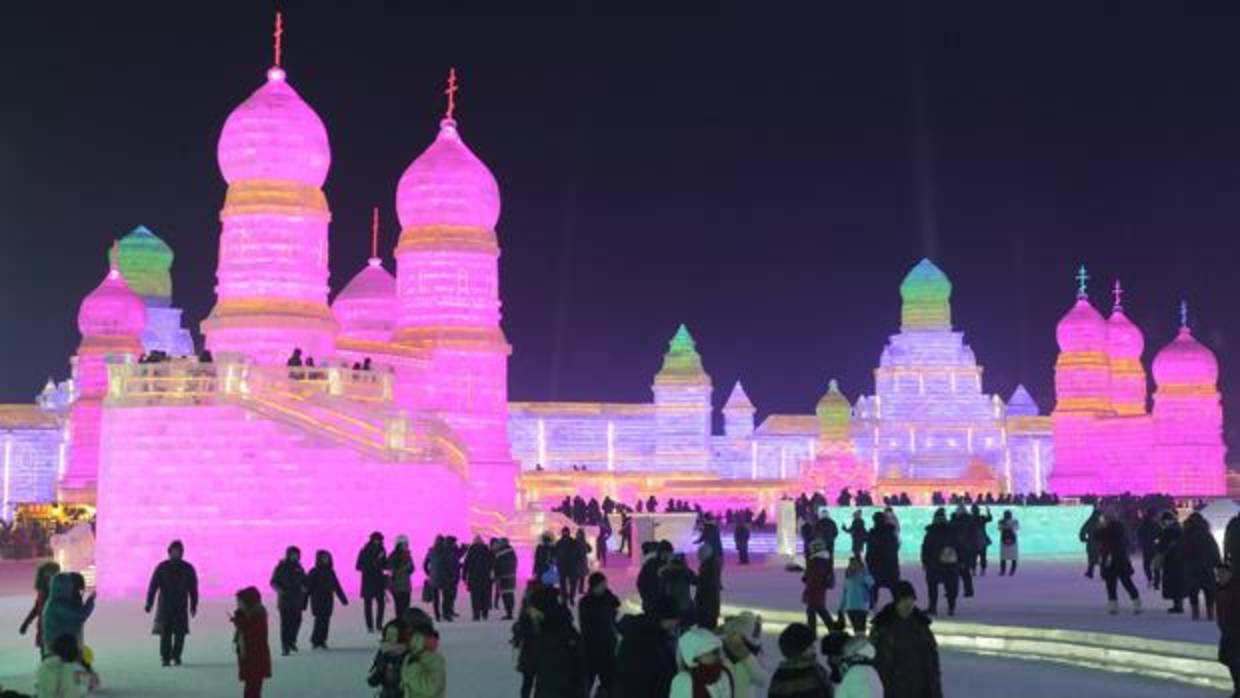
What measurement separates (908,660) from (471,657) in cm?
888

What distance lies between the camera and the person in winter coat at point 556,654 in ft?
36.1

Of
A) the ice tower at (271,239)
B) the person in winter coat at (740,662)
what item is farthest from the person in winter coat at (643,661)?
the ice tower at (271,239)

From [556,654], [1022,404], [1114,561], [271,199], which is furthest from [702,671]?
[1022,404]

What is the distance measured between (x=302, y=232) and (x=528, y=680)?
26602 mm

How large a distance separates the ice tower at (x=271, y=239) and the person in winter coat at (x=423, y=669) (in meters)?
27.2

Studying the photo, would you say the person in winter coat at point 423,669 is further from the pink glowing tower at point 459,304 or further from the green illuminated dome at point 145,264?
the green illuminated dome at point 145,264

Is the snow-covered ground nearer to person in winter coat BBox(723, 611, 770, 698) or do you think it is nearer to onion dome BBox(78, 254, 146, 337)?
person in winter coat BBox(723, 611, 770, 698)

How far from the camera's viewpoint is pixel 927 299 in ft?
233

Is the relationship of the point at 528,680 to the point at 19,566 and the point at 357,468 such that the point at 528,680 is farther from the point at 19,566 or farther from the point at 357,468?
the point at 19,566

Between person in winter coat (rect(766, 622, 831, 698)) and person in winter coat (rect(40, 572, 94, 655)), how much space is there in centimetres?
734

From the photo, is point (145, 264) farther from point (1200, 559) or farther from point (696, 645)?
point (696, 645)

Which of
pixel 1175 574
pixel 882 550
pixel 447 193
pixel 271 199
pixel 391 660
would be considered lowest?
pixel 391 660

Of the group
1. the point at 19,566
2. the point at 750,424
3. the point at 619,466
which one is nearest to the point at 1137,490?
the point at 750,424

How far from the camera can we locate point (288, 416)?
30.2 meters
